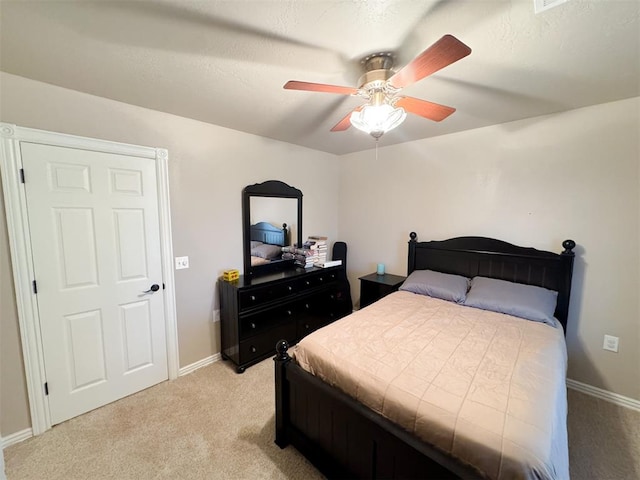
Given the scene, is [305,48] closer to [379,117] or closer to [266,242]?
[379,117]

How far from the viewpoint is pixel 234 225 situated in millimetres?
2861

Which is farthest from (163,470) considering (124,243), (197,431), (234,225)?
(234,225)

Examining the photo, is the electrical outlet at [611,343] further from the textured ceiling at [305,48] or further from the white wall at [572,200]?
the textured ceiling at [305,48]

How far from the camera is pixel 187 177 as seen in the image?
2.48 m

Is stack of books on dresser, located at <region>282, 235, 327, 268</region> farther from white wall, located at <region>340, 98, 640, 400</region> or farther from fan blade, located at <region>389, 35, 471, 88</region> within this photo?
fan blade, located at <region>389, 35, 471, 88</region>

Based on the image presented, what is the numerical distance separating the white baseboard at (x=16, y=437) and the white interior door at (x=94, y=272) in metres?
0.13

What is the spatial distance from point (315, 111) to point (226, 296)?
1.90 metres

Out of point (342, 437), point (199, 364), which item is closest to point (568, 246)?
point (342, 437)

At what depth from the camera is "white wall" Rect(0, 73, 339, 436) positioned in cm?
176

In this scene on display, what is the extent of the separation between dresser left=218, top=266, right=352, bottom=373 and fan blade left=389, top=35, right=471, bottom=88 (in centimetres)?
208

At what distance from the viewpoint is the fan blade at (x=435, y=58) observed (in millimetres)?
1046

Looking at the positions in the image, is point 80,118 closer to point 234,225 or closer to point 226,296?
point 234,225

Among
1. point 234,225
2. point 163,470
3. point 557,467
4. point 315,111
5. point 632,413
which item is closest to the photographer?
point 557,467

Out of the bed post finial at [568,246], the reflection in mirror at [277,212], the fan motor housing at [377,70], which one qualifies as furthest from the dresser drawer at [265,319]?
the bed post finial at [568,246]
